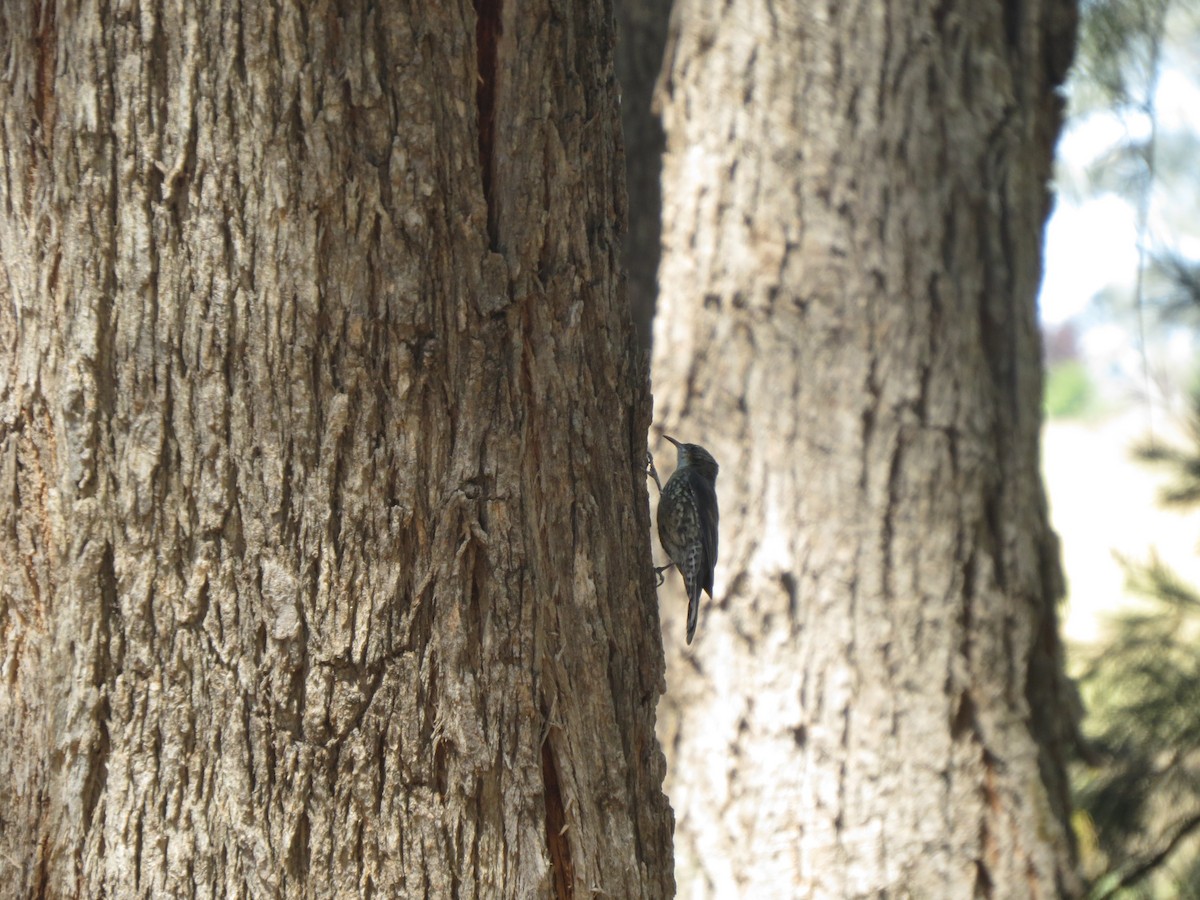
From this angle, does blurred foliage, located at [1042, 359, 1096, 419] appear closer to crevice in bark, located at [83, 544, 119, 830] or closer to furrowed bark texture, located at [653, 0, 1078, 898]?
furrowed bark texture, located at [653, 0, 1078, 898]

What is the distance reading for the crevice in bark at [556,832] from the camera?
1624 millimetres

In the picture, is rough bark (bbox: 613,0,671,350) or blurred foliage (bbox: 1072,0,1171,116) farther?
blurred foliage (bbox: 1072,0,1171,116)

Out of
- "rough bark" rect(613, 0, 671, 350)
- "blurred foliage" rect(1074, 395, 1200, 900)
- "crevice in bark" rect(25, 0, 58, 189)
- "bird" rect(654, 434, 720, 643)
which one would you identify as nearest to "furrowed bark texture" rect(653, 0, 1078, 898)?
"bird" rect(654, 434, 720, 643)

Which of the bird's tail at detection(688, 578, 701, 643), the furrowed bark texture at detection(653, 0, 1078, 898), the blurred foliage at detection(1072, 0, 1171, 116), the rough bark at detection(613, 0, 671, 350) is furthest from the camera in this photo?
the blurred foliage at detection(1072, 0, 1171, 116)

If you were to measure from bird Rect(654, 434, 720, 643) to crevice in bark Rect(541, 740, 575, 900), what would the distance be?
1202 mm

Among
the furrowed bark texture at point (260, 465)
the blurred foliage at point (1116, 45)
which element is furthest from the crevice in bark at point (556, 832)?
the blurred foliage at point (1116, 45)

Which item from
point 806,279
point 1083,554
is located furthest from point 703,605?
point 1083,554

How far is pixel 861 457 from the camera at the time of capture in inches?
129

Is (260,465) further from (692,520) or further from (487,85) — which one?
(692,520)

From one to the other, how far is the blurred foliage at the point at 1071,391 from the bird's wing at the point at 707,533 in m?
23.2

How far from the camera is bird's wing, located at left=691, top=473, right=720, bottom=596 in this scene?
2.90m

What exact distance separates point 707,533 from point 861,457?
2.08ft

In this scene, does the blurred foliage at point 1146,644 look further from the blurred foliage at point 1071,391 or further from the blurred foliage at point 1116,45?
the blurred foliage at point 1071,391

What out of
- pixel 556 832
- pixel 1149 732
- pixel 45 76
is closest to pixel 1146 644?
pixel 1149 732
